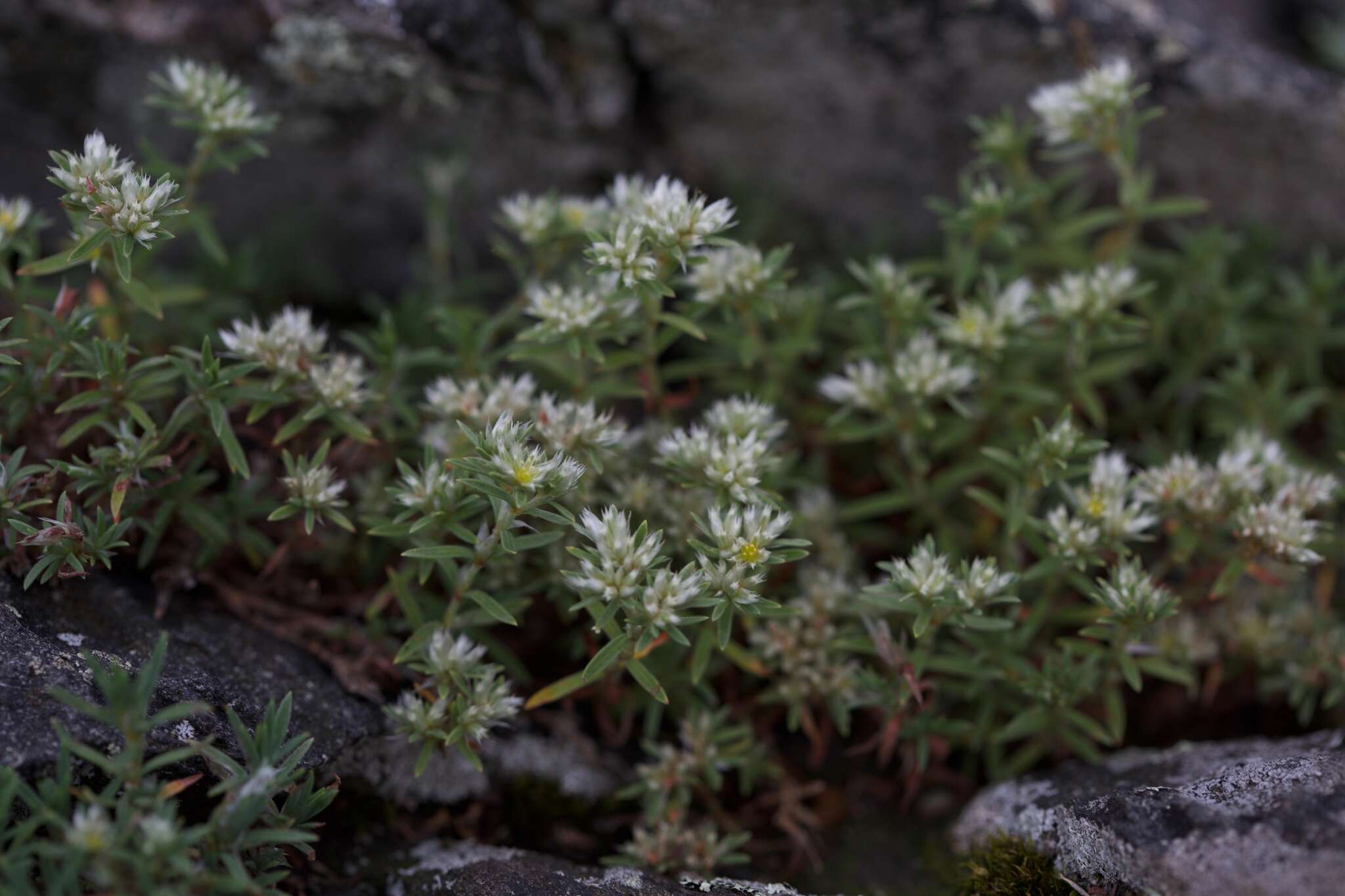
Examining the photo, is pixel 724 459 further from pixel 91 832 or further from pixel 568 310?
pixel 91 832

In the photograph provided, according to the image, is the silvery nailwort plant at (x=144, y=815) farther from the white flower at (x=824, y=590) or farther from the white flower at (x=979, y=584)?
the white flower at (x=979, y=584)

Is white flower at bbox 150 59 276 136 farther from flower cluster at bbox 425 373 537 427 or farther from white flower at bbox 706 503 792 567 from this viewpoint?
white flower at bbox 706 503 792 567

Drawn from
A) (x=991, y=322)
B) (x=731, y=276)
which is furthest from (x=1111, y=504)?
(x=731, y=276)

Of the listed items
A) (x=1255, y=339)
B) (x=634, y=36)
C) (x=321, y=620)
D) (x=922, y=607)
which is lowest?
(x=1255, y=339)

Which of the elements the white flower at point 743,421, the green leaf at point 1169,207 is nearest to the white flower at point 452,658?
the white flower at point 743,421

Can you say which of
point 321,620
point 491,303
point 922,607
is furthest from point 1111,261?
point 321,620

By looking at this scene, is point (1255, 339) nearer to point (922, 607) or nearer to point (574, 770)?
point (922, 607)
